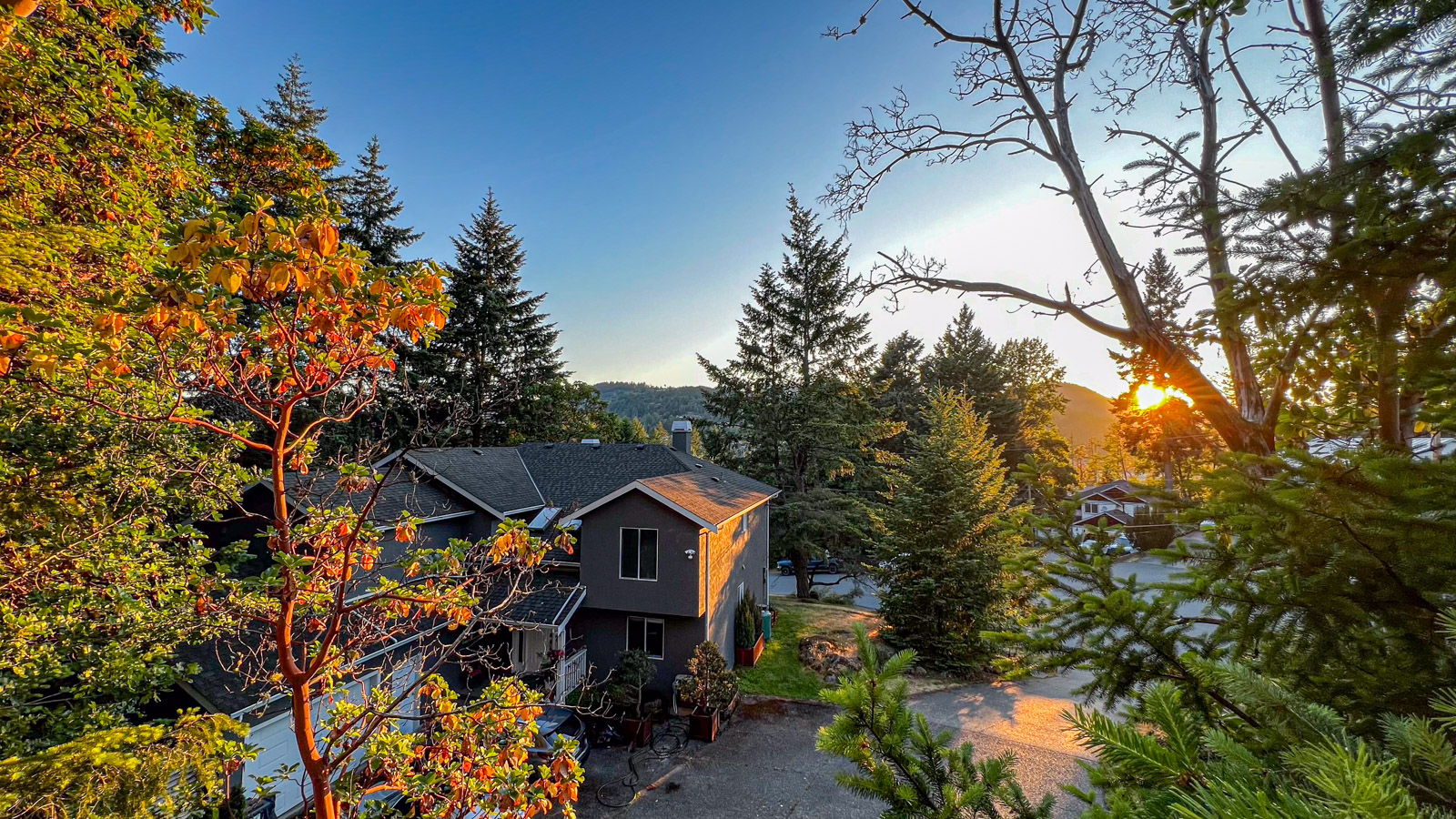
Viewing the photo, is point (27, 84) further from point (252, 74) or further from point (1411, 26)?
point (1411, 26)

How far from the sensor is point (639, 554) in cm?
1241

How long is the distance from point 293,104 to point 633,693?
26.4 metres

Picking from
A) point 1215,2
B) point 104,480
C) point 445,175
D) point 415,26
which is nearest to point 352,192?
point 445,175

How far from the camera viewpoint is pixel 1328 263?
245cm

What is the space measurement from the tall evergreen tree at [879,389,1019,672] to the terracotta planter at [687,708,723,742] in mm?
6436

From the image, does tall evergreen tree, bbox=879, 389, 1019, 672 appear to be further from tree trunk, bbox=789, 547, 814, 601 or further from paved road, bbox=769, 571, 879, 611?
tree trunk, bbox=789, 547, 814, 601

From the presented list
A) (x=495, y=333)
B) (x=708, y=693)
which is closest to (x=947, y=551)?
(x=708, y=693)

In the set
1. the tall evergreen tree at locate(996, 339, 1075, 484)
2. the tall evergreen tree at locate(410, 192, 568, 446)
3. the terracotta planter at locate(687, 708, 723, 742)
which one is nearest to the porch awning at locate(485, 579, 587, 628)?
the terracotta planter at locate(687, 708, 723, 742)

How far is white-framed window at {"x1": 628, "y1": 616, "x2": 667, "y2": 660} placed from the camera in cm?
1248

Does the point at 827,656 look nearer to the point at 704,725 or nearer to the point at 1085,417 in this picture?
the point at 704,725

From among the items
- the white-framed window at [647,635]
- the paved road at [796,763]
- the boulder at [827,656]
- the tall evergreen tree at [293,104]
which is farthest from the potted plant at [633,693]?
the tall evergreen tree at [293,104]

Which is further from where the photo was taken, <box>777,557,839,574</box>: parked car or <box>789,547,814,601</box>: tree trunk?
<box>777,557,839,574</box>: parked car

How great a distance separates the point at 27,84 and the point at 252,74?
10.6 feet

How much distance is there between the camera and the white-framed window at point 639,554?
1231cm
